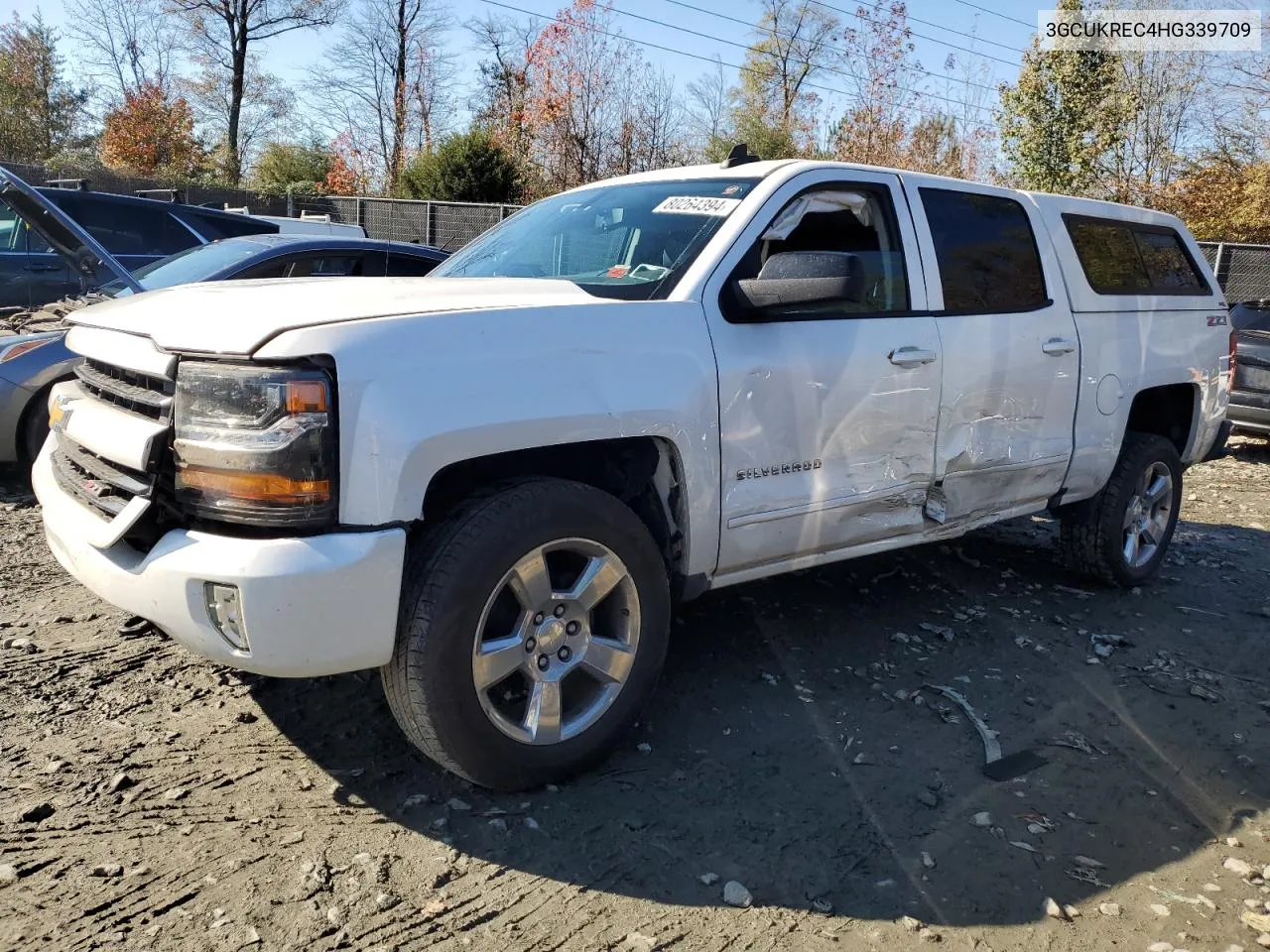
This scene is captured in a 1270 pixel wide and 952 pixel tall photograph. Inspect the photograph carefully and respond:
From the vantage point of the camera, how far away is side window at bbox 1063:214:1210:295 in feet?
16.3

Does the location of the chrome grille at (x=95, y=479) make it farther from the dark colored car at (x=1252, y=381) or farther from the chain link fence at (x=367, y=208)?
the chain link fence at (x=367, y=208)

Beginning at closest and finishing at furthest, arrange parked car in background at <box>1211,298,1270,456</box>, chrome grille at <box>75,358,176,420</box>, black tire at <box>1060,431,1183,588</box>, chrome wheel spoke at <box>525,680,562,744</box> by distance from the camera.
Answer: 1. chrome grille at <box>75,358,176,420</box>
2. chrome wheel spoke at <box>525,680,562,744</box>
3. black tire at <box>1060,431,1183,588</box>
4. parked car in background at <box>1211,298,1270,456</box>

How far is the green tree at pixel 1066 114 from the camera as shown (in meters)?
21.9

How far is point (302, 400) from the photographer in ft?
8.16

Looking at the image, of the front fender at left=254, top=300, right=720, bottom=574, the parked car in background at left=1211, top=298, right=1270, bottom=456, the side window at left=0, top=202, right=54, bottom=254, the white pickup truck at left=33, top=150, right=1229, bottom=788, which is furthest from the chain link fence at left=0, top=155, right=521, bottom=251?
the front fender at left=254, top=300, right=720, bottom=574

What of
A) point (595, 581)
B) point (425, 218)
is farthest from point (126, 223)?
point (425, 218)

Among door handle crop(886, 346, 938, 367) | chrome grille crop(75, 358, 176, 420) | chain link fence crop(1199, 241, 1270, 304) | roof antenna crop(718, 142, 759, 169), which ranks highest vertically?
chain link fence crop(1199, 241, 1270, 304)

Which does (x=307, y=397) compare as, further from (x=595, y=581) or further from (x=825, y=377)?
(x=825, y=377)

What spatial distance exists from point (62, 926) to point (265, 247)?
5.20m

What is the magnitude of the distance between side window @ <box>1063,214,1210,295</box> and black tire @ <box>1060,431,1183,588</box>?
813 mm

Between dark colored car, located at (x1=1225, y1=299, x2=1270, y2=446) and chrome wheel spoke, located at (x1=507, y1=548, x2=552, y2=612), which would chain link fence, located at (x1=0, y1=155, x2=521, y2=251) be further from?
chrome wheel spoke, located at (x1=507, y1=548, x2=552, y2=612)

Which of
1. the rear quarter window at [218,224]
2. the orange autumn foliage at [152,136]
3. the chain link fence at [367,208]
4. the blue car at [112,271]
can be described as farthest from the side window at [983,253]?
the orange autumn foliage at [152,136]

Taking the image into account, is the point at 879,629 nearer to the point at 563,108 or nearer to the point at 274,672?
the point at 274,672

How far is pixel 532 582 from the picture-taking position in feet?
9.39
